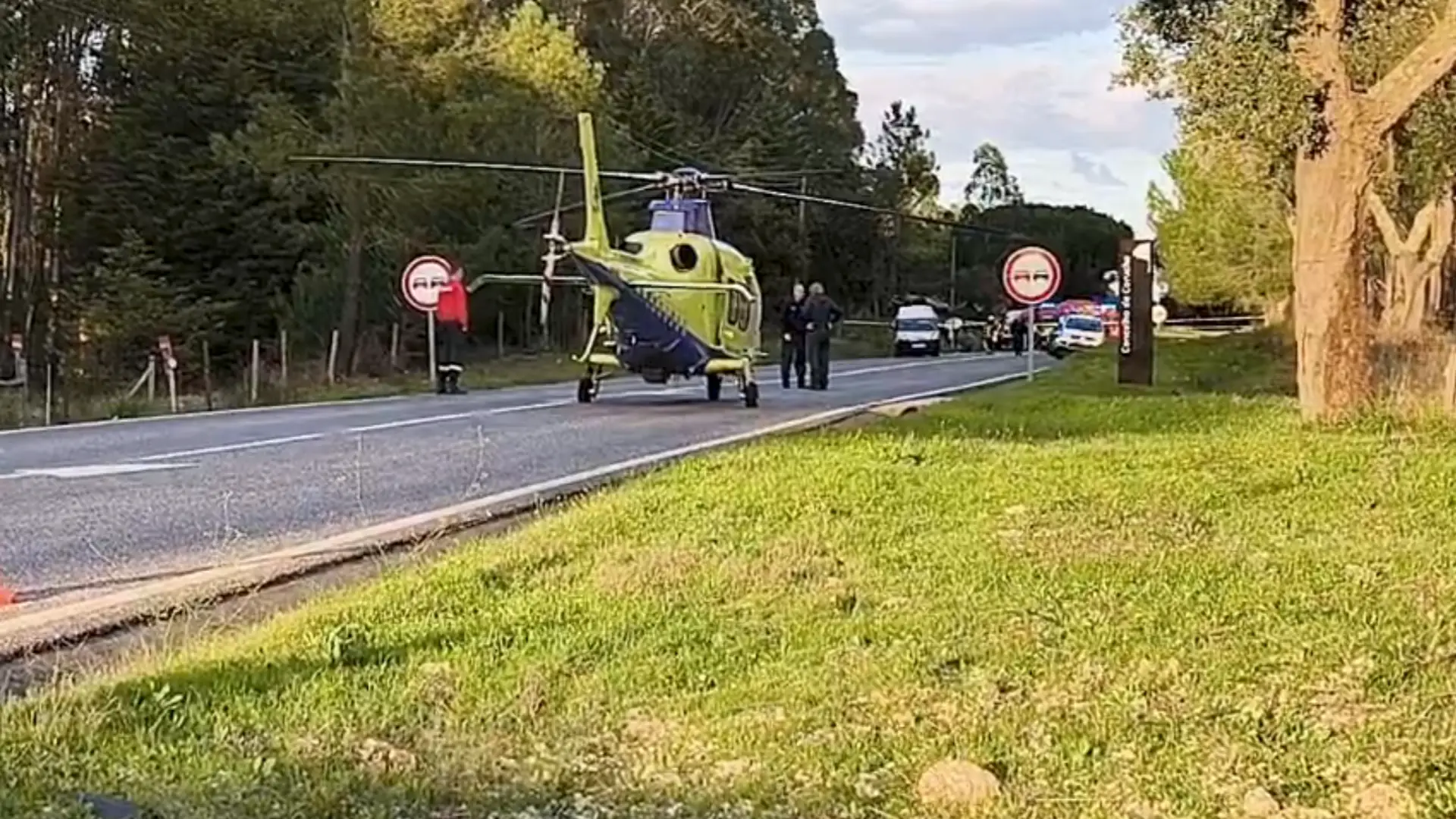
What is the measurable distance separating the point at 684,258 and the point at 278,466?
9545mm

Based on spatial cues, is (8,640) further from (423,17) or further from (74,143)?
(74,143)

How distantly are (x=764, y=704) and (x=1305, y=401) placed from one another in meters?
12.6

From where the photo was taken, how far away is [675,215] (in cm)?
2328

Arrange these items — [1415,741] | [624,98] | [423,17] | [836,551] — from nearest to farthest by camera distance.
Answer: [1415,741] < [836,551] < [423,17] < [624,98]

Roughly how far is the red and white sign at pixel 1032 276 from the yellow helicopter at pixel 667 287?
1986mm

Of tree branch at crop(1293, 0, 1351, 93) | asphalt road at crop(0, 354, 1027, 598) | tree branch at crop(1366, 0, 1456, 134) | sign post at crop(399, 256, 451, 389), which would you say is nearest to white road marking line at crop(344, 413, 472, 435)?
asphalt road at crop(0, 354, 1027, 598)

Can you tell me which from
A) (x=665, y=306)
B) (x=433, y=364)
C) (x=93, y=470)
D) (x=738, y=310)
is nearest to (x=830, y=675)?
(x=93, y=470)

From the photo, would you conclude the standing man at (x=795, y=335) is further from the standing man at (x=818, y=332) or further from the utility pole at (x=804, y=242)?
the utility pole at (x=804, y=242)

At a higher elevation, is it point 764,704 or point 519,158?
point 519,158

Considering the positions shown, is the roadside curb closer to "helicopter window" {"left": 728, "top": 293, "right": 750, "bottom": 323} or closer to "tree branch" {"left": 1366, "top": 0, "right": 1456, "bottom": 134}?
"tree branch" {"left": 1366, "top": 0, "right": 1456, "bottom": 134}

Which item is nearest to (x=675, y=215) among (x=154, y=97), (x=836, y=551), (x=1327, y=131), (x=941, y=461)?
(x=1327, y=131)

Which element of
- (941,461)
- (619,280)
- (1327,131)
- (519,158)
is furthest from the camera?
(519,158)

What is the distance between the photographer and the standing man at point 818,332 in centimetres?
2769

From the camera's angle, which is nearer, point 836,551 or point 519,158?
point 836,551
